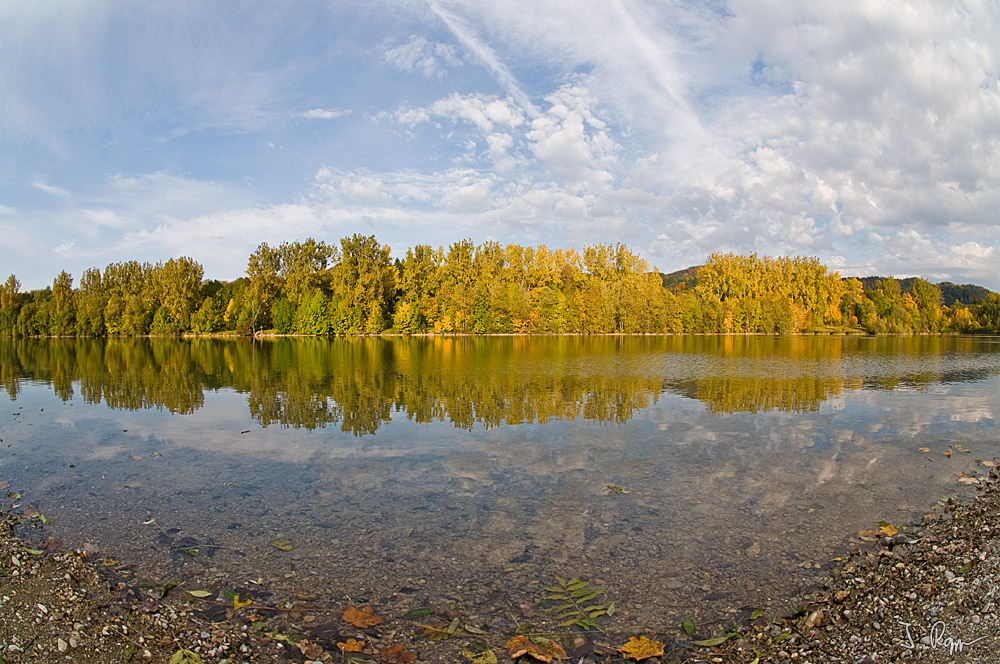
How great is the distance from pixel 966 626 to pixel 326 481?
372 inches

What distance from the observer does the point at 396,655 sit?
5.20m

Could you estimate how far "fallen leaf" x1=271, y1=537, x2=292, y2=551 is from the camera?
7.60m

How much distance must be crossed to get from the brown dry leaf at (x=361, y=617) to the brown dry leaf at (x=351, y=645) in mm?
265

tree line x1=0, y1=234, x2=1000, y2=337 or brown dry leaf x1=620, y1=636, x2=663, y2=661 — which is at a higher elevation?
tree line x1=0, y1=234, x2=1000, y2=337

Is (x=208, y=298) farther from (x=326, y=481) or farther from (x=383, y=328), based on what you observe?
(x=326, y=481)

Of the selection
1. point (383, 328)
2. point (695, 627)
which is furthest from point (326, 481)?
point (383, 328)

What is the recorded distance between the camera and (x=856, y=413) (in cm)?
1800

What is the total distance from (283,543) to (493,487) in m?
3.79

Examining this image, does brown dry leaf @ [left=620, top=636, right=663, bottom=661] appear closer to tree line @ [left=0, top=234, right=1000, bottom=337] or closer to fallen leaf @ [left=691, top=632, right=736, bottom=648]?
fallen leaf @ [left=691, top=632, right=736, bottom=648]

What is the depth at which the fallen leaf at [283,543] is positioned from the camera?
760 centimetres

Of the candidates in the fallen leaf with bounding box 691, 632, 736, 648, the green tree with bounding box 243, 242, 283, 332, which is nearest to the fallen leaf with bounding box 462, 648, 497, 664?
the fallen leaf with bounding box 691, 632, 736, 648

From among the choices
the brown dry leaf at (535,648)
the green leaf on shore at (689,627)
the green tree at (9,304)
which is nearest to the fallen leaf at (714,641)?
the green leaf on shore at (689,627)

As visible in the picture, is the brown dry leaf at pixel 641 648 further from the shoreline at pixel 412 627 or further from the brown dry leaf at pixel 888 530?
the brown dry leaf at pixel 888 530

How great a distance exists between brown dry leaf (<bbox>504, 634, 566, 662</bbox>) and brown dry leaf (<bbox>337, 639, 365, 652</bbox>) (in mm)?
1412
